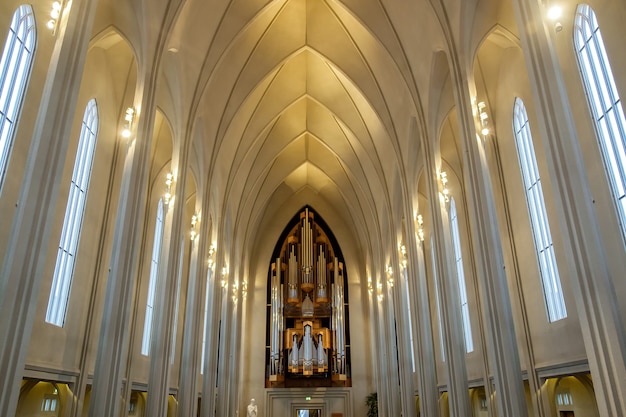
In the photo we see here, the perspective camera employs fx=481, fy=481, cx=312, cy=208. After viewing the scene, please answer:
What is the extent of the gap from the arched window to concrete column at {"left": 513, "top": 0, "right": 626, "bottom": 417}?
8.72m

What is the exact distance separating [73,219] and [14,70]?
14.8ft

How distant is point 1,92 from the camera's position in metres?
8.33

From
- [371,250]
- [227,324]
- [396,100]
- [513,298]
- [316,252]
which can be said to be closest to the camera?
[513,298]

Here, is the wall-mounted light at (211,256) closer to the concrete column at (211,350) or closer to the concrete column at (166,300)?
the concrete column at (211,350)

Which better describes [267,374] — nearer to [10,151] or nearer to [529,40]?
[10,151]

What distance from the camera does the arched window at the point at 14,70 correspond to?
842 cm

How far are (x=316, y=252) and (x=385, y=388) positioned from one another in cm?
900

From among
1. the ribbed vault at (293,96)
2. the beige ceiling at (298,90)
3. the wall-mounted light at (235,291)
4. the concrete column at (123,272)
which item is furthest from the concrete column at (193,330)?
the wall-mounted light at (235,291)

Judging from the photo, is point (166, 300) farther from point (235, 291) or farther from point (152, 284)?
point (235, 291)

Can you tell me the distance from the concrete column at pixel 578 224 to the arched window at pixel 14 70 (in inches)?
343

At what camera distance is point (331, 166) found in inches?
1013

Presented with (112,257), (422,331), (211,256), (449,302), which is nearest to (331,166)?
(211,256)

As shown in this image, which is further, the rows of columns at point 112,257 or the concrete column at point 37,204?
the rows of columns at point 112,257

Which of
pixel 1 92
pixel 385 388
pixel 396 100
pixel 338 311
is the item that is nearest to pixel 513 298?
A: pixel 396 100
